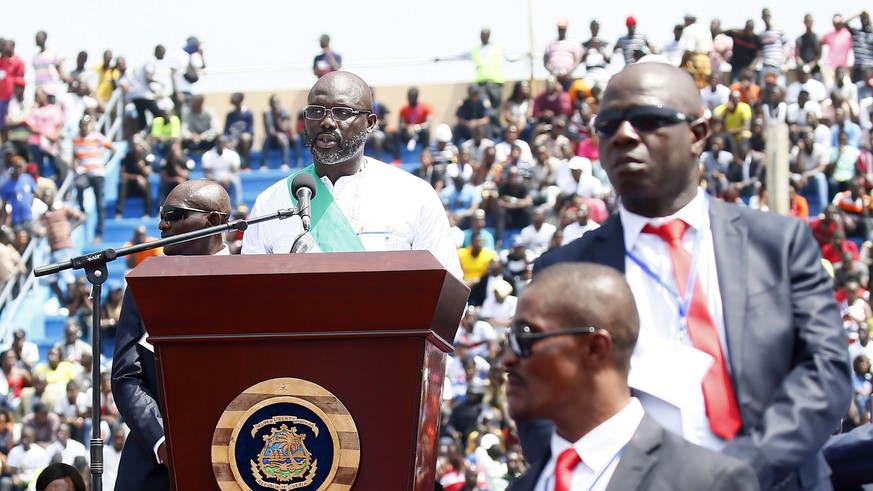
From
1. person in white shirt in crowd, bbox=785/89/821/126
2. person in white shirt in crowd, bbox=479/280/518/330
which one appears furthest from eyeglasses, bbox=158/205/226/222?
person in white shirt in crowd, bbox=785/89/821/126

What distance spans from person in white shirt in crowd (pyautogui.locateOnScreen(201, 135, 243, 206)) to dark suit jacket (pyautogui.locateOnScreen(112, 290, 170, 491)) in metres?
15.5

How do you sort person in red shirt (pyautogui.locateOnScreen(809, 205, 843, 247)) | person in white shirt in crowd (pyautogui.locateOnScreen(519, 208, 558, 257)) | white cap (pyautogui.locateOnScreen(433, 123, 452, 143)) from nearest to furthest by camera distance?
person in red shirt (pyautogui.locateOnScreen(809, 205, 843, 247)), person in white shirt in crowd (pyautogui.locateOnScreen(519, 208, 558, 257)), white cap (pyautogui.locateOnScreen(433, 123, 452, 143))

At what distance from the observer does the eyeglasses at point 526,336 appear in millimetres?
3193

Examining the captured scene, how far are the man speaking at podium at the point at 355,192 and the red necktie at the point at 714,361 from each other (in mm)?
1492

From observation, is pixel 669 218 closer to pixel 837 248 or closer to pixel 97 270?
pixel 97 270

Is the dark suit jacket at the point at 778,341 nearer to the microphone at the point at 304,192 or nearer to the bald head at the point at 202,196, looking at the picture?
the microphone at the point at 304,192

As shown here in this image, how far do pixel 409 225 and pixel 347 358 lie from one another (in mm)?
1308

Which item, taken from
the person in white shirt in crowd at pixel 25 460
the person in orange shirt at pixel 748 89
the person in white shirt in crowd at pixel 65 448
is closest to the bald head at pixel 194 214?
the person in white shirt in crowd at pixel 65 448

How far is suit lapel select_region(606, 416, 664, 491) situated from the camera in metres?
3.12

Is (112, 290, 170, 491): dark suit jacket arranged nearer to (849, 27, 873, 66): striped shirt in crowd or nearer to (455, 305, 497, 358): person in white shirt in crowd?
(455, 305, 497, 358): person in white shirt in crowd

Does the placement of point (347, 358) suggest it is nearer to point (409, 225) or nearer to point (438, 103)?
point (409, 225)

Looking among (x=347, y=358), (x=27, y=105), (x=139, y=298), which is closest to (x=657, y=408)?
(x=347, y=358)

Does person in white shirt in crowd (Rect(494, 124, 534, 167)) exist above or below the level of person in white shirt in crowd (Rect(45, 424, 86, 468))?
above

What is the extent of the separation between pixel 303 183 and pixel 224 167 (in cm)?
1632
